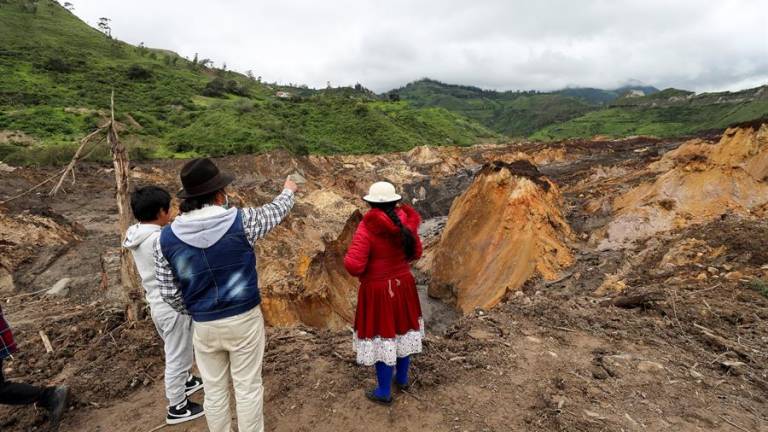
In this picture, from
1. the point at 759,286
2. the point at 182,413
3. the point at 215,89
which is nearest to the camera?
the point at 182,413

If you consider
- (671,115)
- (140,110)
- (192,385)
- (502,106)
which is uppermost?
(502,106)

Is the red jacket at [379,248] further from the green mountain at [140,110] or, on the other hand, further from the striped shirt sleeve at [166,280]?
the green mountain at [140,110]

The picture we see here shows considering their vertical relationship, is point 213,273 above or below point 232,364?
above

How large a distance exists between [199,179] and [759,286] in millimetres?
6990

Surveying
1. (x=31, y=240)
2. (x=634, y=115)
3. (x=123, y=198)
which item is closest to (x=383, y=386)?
A: (x=123, y=198)

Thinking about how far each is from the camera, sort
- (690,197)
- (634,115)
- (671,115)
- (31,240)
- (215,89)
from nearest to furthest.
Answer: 1. (31,240)
2. (690,197)
3. (215,89)
4. (671,115)
5. (634,115)

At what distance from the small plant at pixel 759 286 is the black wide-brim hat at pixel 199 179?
6813 mm

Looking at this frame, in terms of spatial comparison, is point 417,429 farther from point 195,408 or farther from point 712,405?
point 712,405

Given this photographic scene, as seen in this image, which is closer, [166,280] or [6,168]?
[166,280]

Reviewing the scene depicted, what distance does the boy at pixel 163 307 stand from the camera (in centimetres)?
304

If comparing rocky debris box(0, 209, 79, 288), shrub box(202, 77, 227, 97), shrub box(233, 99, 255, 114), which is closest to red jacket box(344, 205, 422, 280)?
rocky debris box(0, 209, 79, 288)

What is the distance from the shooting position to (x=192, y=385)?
376 centimetres

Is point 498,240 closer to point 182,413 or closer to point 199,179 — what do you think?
point 182,413

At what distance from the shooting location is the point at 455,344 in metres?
4.62
